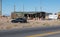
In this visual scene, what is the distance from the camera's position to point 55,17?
99.1 metres

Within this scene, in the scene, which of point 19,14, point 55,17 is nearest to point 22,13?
point 19,14

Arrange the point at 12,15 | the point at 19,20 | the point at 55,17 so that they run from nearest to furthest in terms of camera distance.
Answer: the point at 19,20 < the point at 12,15 < the point at 55,17

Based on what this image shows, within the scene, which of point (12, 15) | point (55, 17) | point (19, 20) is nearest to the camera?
point (19, 20)

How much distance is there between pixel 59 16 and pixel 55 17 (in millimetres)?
2369

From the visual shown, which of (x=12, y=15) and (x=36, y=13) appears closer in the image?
(x=12, y=15)

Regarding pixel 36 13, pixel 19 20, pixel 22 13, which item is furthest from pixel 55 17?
pixel 19 20

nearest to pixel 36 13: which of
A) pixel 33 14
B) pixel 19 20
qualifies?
pixel 33 14

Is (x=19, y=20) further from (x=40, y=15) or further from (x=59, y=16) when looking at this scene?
(x=59, y=16)

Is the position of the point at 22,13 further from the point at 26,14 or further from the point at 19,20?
the point at 19,20

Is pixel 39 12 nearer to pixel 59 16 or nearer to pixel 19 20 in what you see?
pixel 59 16

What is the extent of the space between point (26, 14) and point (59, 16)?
16.3 meters

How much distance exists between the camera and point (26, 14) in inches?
3967

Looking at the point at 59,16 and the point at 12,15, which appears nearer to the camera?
the point at 12,15

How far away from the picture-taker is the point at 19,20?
184ft
